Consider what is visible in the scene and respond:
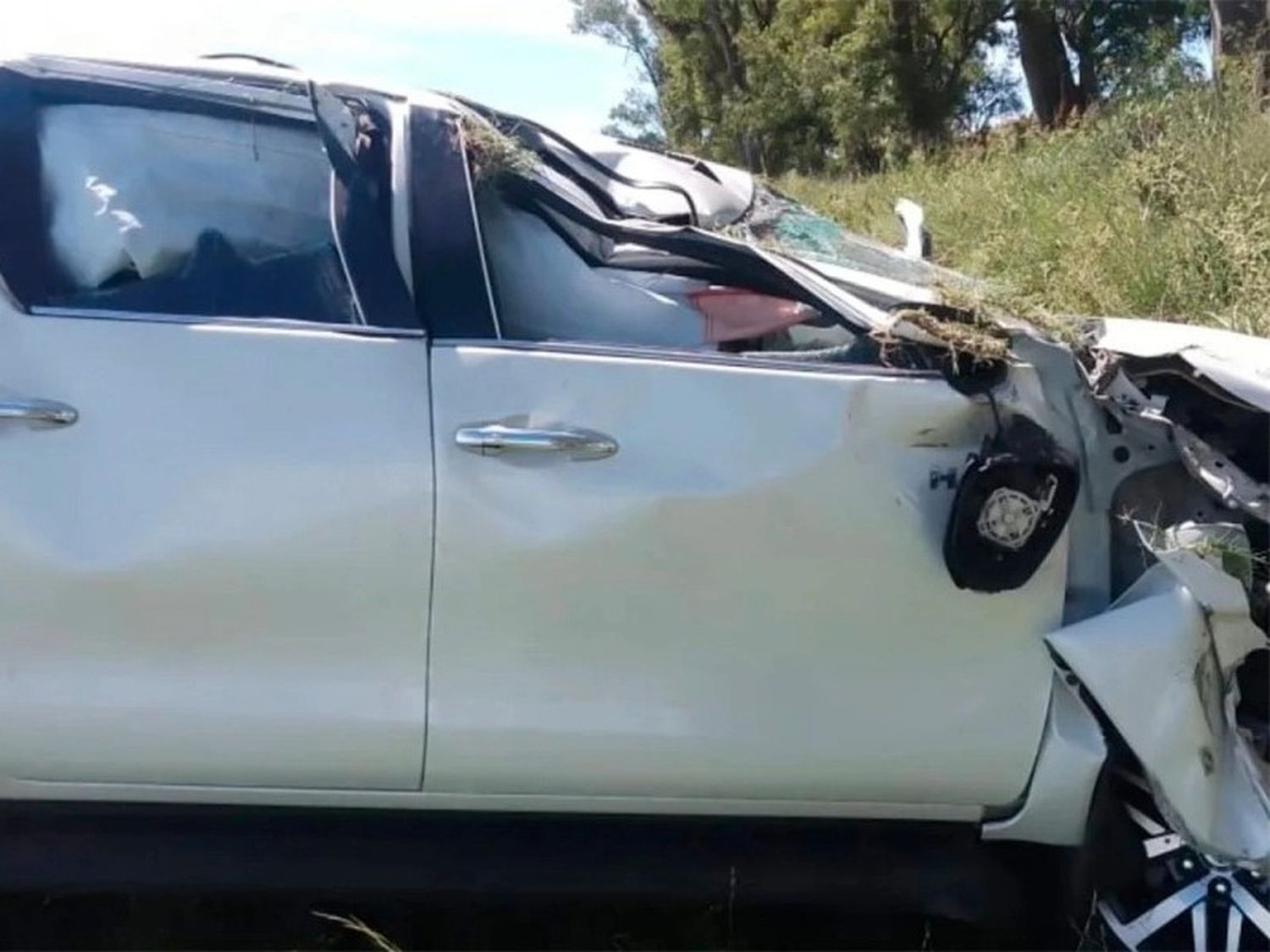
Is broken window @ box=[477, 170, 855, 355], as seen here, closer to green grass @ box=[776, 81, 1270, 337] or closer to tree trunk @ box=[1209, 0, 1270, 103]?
green grass @ box=[776, 81, 1270, 337]

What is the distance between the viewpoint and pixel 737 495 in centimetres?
250

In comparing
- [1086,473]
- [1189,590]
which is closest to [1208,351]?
[1086,473]

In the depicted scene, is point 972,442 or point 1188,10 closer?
point 972,442

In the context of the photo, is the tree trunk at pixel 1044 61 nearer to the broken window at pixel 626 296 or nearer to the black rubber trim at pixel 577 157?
the black rubber trim at pixel 577 157

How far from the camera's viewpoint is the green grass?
561 centimetres

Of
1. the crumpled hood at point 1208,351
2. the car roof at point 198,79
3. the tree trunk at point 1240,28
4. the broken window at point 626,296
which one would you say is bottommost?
the crumpled hood at point 1208,351

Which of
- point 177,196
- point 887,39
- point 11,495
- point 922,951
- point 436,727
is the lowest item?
point 922,951

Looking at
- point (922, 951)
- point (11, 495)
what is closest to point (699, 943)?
point (922, 951)

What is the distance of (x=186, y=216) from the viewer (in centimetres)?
267

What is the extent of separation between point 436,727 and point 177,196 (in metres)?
1.05

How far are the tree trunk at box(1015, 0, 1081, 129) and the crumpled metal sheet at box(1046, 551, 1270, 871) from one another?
10.6 metres

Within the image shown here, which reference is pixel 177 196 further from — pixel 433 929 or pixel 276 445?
pixel 433 929

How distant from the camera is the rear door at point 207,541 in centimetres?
240

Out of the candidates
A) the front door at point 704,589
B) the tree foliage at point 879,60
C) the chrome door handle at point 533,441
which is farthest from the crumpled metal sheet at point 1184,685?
the tree foliage at point 879,60
